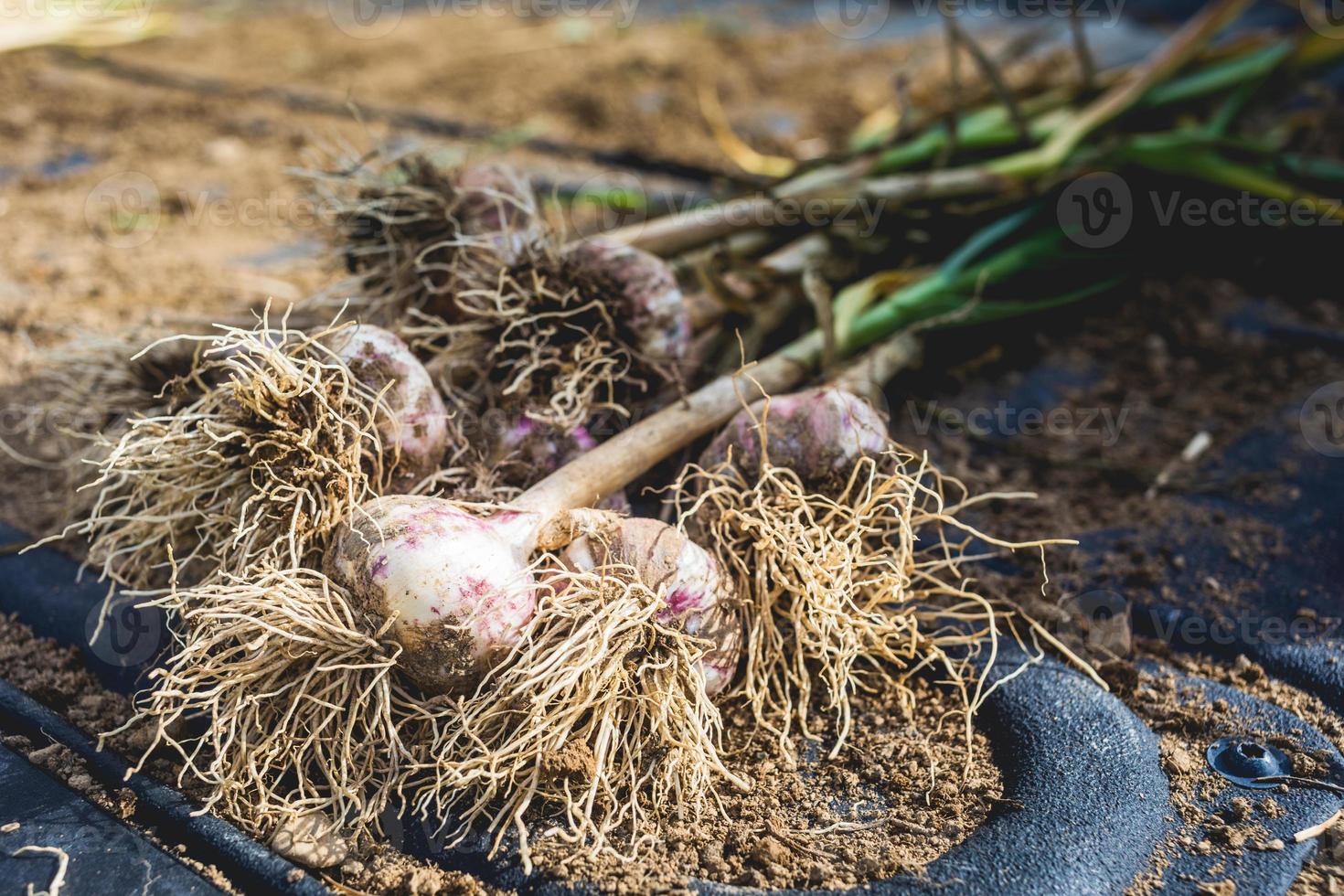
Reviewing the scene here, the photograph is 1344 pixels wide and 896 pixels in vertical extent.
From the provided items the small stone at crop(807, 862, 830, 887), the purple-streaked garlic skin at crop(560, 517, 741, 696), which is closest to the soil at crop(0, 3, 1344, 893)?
the small stone at crop(807, 862, 830, 887)

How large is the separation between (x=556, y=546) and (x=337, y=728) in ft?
1.22

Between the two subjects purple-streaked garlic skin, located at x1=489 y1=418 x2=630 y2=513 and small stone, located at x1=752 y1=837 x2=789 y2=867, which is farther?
purple-streaked garlic skin, located at x1=489 y1=418 x2=630 y2=513

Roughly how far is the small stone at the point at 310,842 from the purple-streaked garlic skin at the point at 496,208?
3.24 ft

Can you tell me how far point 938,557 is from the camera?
1946mm

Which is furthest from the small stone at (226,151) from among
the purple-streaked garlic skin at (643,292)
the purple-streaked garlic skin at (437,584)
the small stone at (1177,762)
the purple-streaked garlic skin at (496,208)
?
the small stone at (1177,762)

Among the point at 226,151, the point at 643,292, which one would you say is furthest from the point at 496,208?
the point at 226,151

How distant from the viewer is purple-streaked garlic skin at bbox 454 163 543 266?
1933mm

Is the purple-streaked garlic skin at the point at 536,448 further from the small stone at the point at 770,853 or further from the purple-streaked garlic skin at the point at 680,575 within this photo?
the small stone at the point at 770,853

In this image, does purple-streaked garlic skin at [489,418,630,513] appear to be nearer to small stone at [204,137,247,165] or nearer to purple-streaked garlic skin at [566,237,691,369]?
purple-streaked garlic skin at [566,237,691,369]

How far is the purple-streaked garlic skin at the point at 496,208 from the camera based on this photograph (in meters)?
1.93

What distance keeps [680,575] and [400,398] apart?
525 millimetres

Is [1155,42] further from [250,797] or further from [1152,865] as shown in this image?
[250,797]

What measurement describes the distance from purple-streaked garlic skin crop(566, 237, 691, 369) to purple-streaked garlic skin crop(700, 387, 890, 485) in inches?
10.4

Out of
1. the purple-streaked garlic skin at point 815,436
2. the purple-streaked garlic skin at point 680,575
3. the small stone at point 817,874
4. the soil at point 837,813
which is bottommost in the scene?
the soil at point 837,813
